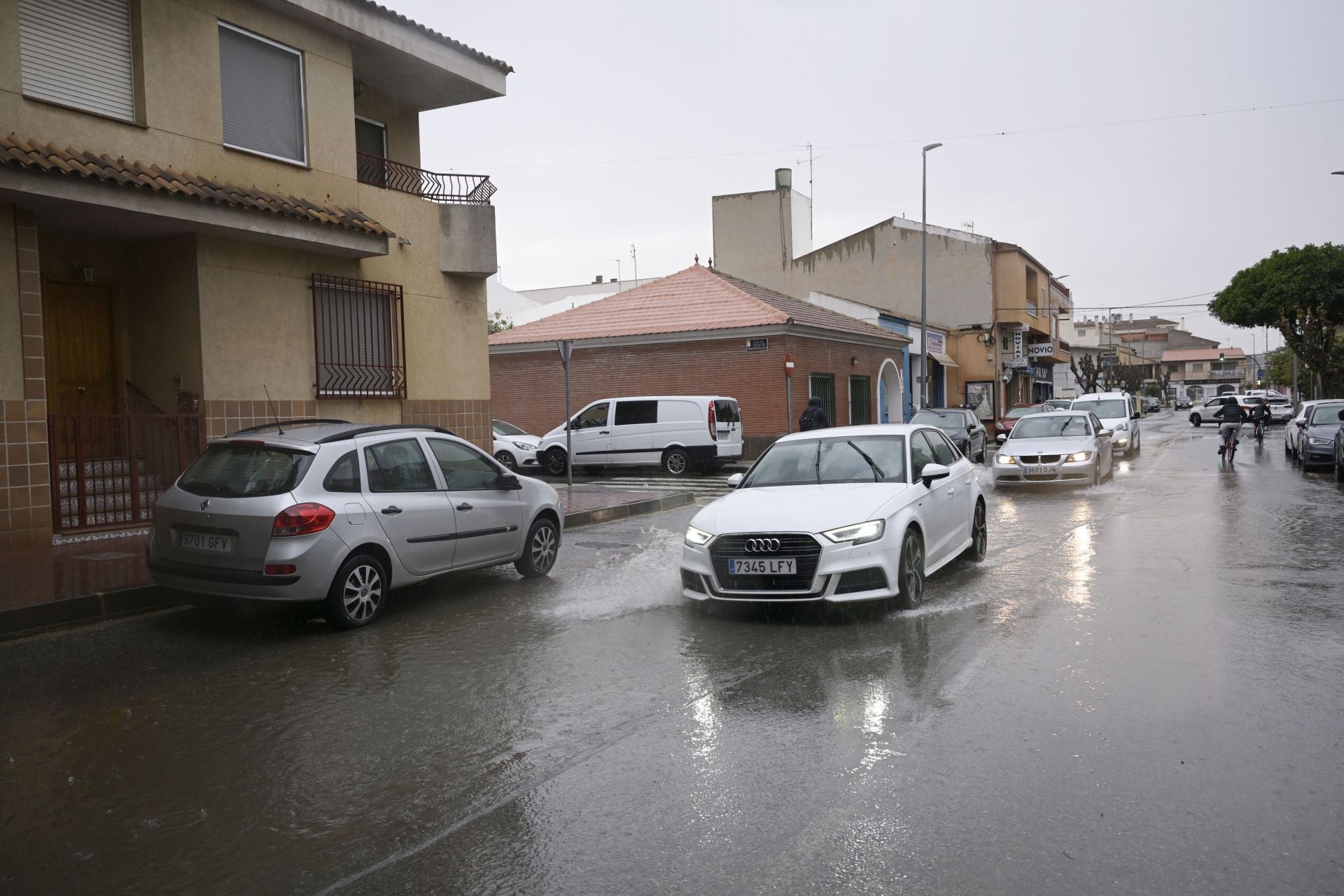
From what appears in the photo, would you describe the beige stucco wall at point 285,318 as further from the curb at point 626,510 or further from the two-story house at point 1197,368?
the two-story house at point 1197,368

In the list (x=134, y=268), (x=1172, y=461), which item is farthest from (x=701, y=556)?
(x=1172, y=461)

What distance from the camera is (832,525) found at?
7414mm

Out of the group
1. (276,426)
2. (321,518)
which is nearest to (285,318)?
(276,426)

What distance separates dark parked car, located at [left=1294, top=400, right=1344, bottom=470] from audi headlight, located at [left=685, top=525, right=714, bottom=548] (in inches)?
648

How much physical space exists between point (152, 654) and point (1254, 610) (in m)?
8.02

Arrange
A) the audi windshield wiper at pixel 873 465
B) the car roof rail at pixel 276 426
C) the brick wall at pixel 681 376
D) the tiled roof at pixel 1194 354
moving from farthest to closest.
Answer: the tiled roof at pixel 1194 354 < the brick wall at pixel 681 376 < the audi windshield wiper at pixel 873 465 < the car roof rail at pixel 276 426

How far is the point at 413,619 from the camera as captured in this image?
8.18 meters

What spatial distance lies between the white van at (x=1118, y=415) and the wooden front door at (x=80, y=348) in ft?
70.1

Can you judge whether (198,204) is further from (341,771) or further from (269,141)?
(341,771)

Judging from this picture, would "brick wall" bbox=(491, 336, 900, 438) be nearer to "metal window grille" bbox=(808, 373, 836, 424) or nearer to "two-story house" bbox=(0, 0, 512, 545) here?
"metal window grille" bbox=(808, 373, 836, 424)

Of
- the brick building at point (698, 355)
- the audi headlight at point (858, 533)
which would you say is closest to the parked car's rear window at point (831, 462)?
the audi headlight at point (858, 533)

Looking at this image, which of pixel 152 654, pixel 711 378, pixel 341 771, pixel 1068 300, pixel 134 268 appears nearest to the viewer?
pixel 341 771

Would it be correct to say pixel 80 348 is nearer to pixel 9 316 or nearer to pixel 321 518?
pixel 9 316

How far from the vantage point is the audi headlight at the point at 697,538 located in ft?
25.4
